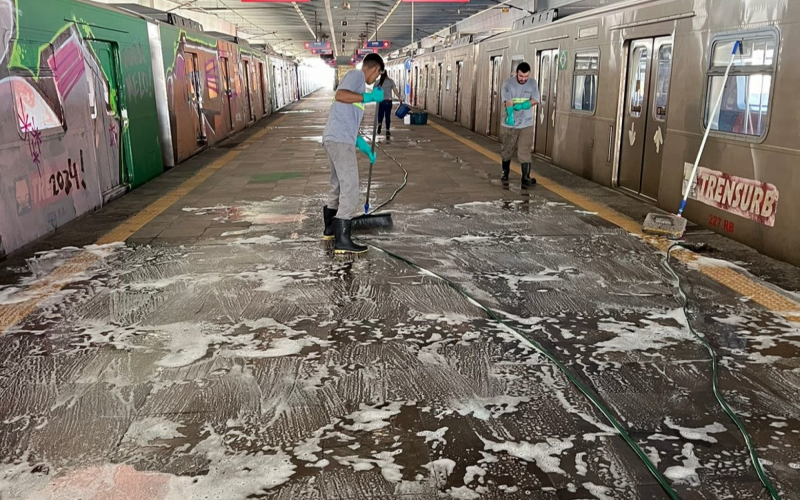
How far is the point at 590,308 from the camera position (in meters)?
4.62

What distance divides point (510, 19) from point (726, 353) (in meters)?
21.9

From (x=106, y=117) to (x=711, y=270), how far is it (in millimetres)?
7258

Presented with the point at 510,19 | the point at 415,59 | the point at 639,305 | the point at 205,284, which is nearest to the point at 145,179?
the point at 205,284

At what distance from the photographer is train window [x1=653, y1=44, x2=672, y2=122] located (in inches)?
300

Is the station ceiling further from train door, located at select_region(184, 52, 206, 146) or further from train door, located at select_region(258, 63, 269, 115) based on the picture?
train door, located at select_region(184, 52, 206, 146)

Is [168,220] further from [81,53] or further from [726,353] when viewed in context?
[726,353]

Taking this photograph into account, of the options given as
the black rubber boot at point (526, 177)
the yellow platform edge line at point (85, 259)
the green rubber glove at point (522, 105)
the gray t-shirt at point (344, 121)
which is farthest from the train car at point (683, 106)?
the yellow platform edge line at point (85, 259)

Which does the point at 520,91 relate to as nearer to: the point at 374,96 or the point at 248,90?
the point at 374,96

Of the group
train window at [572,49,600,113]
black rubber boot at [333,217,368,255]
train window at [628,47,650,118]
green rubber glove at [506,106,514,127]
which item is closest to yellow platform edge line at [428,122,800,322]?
green rubber glove at [506,106,514,127]

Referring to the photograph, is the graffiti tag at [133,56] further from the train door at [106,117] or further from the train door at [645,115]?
the train door at [645,115]

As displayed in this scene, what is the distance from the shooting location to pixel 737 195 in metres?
6.26

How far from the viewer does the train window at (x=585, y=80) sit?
959cm

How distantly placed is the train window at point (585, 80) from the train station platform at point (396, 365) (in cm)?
350

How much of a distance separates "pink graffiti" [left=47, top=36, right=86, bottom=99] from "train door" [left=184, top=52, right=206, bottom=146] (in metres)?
5.05
